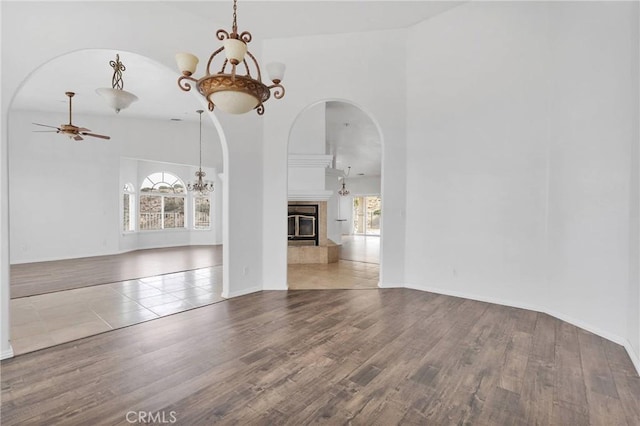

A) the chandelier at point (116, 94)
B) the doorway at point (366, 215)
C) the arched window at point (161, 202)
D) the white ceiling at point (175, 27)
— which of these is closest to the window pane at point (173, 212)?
the arched window at point (161, 202)

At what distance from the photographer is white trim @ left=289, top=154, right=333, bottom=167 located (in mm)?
6859

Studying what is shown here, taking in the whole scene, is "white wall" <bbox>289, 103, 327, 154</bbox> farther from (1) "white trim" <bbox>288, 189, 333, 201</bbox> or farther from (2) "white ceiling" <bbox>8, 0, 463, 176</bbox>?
(1) "white trim" <bbox>288, 189, 333, 201</bbox>

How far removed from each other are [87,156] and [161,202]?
2.71 metres

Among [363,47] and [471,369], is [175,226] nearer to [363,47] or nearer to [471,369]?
[363,47]

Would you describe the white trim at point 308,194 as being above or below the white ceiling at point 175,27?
below

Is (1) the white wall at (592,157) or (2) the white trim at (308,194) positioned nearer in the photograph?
(1) the white wall at (592,157)

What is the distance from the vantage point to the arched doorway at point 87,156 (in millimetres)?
6023

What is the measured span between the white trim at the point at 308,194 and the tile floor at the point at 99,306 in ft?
8.32

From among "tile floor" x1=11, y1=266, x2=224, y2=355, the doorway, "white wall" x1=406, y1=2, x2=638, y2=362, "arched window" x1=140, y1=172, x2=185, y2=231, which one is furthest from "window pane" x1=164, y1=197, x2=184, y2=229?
"white wall" x1=406, y1=2, x2=638, y2=362

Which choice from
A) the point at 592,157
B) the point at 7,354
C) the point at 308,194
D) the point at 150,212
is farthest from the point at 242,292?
the point at 150,212

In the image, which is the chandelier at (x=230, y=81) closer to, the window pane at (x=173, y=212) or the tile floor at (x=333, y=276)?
the tile floor at (x=333, y=276)

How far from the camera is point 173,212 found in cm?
1077

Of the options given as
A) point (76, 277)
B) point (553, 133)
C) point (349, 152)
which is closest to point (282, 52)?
point (553, 133)

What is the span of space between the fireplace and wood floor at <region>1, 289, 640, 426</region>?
393 centimetres
